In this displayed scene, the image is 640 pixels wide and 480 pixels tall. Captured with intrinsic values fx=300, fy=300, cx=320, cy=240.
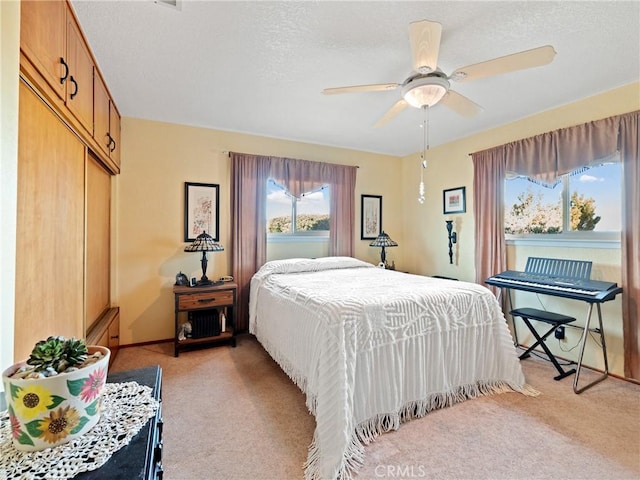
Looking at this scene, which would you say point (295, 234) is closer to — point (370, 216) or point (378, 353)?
point (370, 216)

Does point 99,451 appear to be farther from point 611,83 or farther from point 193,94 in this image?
point 611,83

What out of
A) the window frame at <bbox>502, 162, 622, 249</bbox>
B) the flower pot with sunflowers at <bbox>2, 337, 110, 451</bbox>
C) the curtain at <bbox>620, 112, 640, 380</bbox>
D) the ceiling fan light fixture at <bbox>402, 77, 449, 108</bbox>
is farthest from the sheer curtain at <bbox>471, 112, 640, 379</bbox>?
the flower pot with sunflowers at <bbox>2, 337, 110, 451</bbox>

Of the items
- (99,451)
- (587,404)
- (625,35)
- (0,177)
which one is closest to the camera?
(99,451)

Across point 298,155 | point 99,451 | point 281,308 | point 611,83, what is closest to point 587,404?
point 281,308

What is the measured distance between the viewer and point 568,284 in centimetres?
259

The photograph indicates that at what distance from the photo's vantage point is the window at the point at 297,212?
13.4ft

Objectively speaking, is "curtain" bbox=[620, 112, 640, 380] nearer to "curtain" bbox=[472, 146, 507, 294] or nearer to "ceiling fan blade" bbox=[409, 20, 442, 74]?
"curtain" bbox=[472, 146, 507, 294]

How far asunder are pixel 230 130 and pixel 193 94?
99 centimetres

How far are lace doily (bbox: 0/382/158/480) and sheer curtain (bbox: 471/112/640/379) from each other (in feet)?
11.7

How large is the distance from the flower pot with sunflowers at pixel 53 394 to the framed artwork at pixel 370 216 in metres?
4.17

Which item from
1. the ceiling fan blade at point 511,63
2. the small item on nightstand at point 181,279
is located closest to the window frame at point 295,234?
the small item on nightstand at point 181,279

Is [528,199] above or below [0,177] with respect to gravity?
above

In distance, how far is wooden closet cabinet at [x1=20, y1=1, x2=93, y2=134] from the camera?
49.7 inches

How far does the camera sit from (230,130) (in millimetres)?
3814
